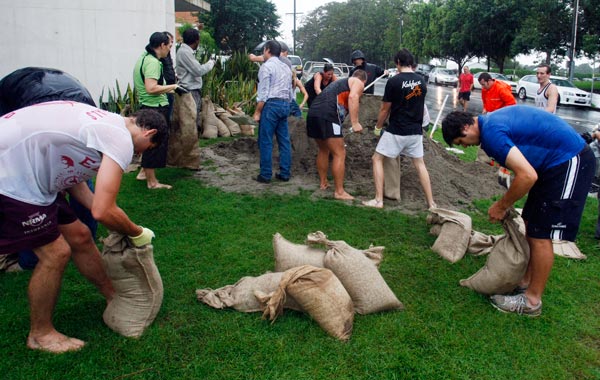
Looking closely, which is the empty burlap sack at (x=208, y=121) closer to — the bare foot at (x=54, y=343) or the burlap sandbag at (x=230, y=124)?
the burlap sandbag at (x=230, y=124)

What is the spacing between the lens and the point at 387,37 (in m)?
68.3

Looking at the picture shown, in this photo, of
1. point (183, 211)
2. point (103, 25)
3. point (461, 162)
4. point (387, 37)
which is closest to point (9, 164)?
point (183, 211)

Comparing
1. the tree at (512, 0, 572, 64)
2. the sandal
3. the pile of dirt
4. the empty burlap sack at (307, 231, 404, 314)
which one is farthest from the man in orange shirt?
the tree at (512, 0, 572, 64)

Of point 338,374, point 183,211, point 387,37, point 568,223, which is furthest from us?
point 387,37

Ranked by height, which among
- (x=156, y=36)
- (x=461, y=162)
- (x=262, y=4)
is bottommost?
(x=461, y=162)

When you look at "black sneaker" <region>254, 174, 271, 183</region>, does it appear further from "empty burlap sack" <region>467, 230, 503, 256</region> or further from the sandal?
"empty burlap sack" <region>467, 230, 503, 256</region>

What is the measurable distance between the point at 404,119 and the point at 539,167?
2368 millimetres

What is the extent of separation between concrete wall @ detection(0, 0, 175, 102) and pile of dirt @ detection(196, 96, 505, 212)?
140 inches

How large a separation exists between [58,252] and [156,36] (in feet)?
12.4

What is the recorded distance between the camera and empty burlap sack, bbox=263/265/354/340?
126 inches

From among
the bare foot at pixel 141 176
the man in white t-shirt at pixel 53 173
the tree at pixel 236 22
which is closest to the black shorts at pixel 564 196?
the man in white t-shirt at pixel 53 173

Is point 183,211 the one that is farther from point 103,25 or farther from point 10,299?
point 103,25

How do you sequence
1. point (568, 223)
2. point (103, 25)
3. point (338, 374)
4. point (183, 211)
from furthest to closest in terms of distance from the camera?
point (103, 25)
point (183, 211)
point (568, 223)
point (338, 374)

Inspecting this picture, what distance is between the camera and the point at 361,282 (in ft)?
11.3
